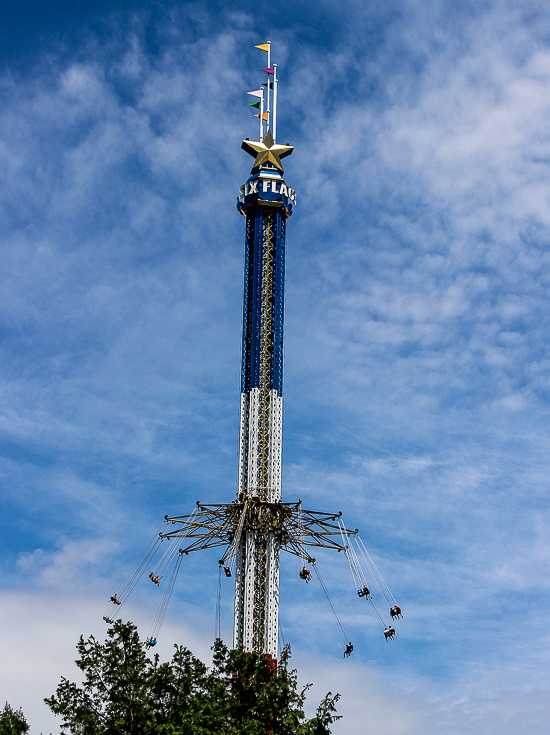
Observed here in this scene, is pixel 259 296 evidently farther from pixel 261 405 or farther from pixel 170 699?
pixel 170 699

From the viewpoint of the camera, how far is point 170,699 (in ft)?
180

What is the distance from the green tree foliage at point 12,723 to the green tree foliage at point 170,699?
56.2 feet

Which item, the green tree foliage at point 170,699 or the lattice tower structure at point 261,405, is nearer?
the green tree foliage at point 170,699

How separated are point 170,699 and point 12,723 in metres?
21.3

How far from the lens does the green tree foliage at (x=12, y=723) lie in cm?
6881

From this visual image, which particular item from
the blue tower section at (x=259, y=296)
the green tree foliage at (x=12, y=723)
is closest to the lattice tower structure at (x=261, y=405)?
the blue tower section at (x=259, y=296)

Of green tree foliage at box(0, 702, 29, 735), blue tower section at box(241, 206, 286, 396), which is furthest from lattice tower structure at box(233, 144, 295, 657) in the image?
green tree foliage at box(0, 702, 29, 735)

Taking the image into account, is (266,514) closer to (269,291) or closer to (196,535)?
(196,535)

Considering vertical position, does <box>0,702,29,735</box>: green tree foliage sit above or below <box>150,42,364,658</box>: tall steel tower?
below

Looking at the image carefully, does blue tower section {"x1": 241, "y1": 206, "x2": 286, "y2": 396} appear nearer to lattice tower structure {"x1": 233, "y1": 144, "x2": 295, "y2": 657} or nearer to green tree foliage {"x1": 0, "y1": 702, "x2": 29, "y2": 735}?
lattice tower structure {"x1": 233, "y1": 144, "x2": 295, "y2": 657}

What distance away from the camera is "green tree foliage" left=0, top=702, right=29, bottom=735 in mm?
68812

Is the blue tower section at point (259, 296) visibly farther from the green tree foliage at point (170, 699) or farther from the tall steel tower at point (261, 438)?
the green tree foliage at point (170, 699)

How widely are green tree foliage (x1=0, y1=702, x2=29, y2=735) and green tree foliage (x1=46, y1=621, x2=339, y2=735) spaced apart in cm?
1714

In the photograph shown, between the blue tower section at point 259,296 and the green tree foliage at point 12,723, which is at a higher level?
the blue tower section at point 259,296
